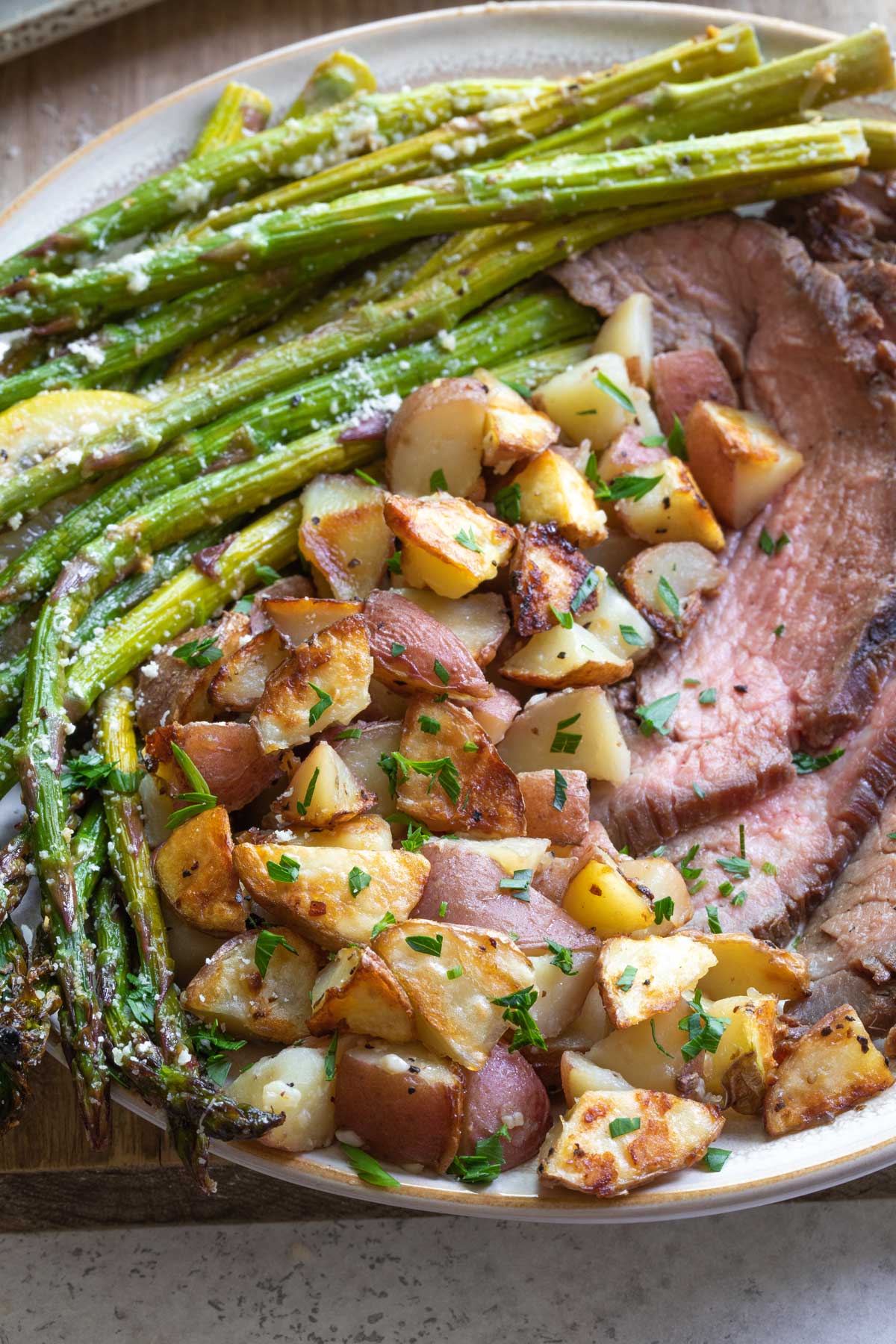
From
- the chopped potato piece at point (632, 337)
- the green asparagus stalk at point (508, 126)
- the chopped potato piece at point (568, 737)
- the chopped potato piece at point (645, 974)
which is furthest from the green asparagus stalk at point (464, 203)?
the chopped potato piece at point (645, 974)

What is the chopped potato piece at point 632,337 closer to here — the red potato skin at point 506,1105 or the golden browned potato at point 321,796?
the golden browned potato at point 321,796

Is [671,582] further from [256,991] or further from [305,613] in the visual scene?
[256,991]

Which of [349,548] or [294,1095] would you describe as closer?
[294,1095]

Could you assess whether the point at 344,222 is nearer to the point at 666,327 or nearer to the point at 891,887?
the point at 666,327

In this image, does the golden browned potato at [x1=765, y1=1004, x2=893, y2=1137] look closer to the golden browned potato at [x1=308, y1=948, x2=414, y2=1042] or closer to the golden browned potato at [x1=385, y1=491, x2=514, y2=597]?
the golden browned potato at [x1=308, y1=948, x2=414, y2=1042]

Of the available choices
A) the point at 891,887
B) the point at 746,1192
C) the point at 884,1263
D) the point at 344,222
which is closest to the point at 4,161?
the point at 344,222

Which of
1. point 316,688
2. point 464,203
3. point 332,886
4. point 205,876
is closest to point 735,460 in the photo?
point 464,203
